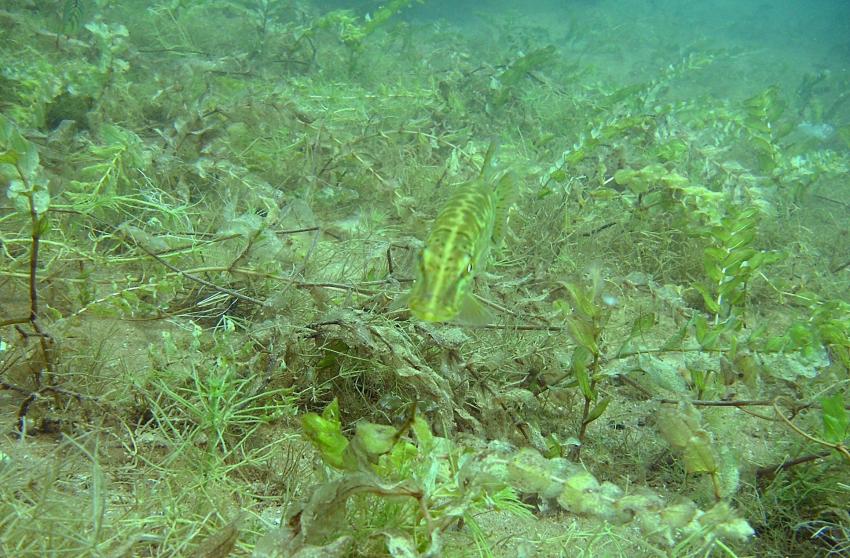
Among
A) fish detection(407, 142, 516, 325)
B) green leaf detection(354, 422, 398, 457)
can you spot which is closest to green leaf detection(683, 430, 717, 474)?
fish detection(407, 142, 516, 325)

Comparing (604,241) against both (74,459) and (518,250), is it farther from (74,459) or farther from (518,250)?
(74,459)

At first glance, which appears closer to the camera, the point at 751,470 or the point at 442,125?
the point at 751,470

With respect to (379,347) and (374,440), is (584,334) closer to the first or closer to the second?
(379,347)

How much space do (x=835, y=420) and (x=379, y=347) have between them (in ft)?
7.31

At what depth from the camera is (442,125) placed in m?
7.83

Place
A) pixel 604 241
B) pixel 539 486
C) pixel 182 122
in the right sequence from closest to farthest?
pixel 539 486 < pixel 182 122 < pixel 604 241

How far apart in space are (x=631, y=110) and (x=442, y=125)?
9.15 ft

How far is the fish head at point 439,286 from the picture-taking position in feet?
6.90

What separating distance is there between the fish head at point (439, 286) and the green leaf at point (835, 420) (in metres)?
1.82

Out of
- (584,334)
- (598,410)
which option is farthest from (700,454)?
(584,334)

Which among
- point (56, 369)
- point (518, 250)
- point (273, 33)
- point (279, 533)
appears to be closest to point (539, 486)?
point (279, 533)

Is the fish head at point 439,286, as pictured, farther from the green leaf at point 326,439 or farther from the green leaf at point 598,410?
the green leaf at point 598,410

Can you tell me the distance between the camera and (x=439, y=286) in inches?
85.7

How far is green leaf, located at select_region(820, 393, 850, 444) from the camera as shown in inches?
91.6
